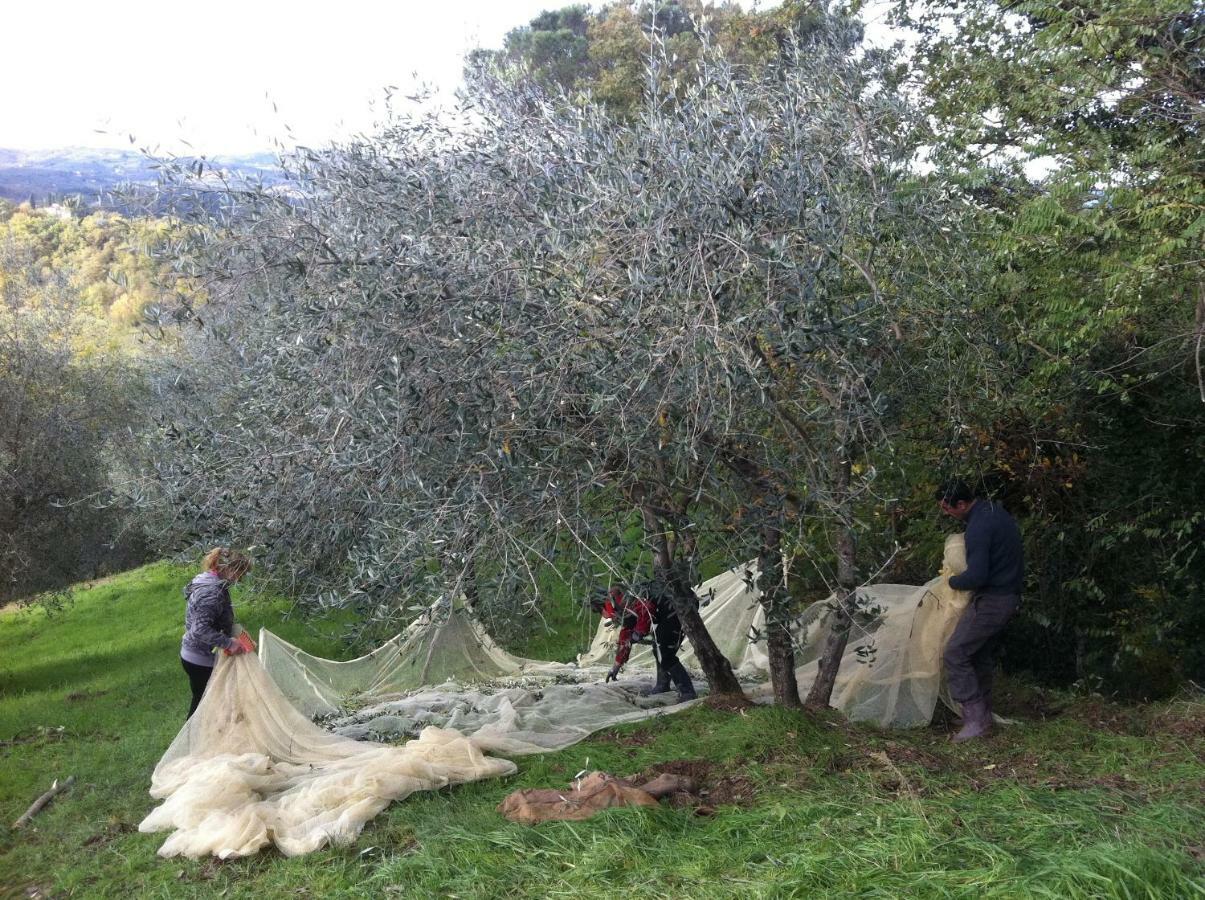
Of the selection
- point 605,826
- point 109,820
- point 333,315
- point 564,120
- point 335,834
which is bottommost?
point 109,820

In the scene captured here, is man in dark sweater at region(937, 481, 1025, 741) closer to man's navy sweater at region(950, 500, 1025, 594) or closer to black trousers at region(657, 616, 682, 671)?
man's navy sweater at region(950, 500, 1025, 594)

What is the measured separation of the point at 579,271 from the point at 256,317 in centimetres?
255

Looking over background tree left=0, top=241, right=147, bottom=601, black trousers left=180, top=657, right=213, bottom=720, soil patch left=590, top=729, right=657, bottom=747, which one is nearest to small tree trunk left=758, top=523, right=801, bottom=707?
soil patch left=590, top=729, right=657, bottom=747

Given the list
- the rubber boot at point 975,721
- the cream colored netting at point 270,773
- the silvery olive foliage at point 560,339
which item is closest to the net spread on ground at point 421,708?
the cream colored netting at point 270,773

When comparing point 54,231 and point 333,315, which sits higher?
point 54,231

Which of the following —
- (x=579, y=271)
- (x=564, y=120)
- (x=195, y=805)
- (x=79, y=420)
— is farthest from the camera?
(x=79, y=420)

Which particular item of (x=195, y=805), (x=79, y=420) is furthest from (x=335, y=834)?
(x=79, y=420)

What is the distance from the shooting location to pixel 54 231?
2695cm

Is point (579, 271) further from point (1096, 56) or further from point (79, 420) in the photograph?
point (79, 420)

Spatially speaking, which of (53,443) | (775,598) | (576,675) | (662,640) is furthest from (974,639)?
(53,443)

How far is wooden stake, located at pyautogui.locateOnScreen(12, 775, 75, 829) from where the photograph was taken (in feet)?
26.8

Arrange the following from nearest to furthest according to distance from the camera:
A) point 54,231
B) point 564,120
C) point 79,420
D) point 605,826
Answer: point 605,826
point 564,120
point 79,420
point 54,231

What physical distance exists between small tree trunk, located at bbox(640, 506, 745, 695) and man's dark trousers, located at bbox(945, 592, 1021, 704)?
70.4 inches

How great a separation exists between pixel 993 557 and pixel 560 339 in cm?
379
